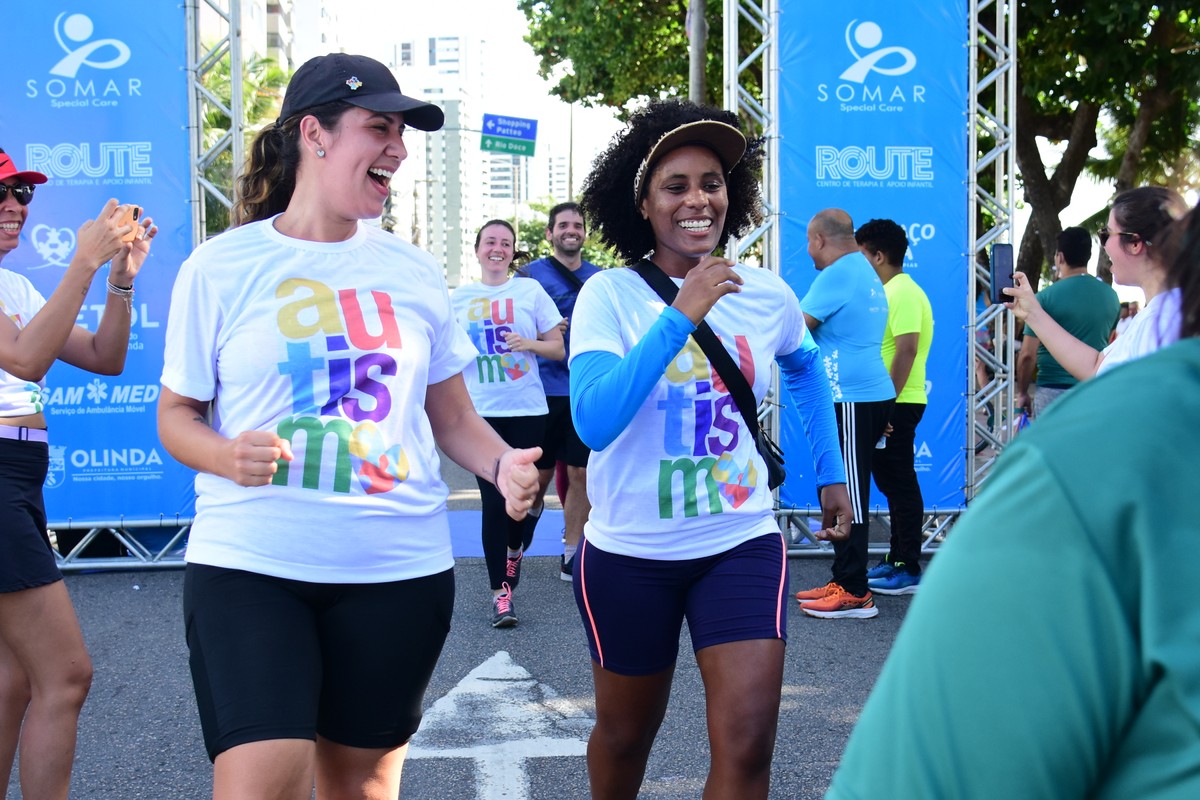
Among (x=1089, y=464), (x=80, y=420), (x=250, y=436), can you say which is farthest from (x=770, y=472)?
(x=80, y=420)

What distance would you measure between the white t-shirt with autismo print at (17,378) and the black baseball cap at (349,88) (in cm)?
115

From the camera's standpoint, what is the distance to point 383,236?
2811 millimetres

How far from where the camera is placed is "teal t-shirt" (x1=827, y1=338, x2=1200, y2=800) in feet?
2.54

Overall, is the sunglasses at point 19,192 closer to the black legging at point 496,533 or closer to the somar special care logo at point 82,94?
the black legging at point 496,533

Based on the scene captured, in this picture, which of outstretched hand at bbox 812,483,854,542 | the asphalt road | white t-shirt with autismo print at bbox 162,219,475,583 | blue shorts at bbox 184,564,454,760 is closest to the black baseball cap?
white t-shirt with autismo print at bbox 162,219,475,583

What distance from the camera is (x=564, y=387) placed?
7688mm

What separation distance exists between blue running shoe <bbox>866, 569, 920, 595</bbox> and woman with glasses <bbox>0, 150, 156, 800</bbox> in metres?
5.23

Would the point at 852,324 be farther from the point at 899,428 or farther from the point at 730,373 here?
the point at 730,373

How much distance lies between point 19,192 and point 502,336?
13.3 ft

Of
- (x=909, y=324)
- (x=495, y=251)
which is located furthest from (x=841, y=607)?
(x=495, y=251)

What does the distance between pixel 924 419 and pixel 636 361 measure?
5959 mm

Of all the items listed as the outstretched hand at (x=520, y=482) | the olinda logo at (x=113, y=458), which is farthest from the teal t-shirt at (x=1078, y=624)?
the olinda logo at (x=113, y=458)

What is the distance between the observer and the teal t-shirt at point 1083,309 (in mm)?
7496

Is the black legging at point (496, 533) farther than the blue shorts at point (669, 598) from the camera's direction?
Yes
